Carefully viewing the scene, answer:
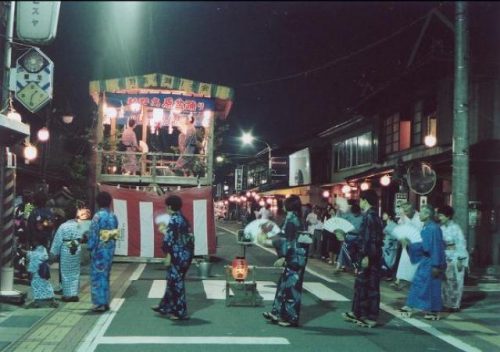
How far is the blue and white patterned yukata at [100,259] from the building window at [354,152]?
66.4ft

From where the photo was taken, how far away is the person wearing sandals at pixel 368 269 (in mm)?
9094

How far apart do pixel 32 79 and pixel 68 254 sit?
341cm

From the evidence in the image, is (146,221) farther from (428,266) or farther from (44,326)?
(428,266)

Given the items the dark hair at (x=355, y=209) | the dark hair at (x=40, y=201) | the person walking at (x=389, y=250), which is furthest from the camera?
the dark hair at (x=355, y=209)

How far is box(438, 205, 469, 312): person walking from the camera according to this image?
10.9 meters

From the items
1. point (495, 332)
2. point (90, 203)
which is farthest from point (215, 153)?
point (495, 332)

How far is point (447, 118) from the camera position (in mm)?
19547

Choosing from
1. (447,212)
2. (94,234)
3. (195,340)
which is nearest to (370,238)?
(447,212)

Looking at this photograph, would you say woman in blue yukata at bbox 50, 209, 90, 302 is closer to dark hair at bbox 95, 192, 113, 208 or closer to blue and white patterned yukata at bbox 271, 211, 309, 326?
dark hair at bbox 95, 192, 113, 208

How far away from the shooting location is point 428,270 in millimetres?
9828

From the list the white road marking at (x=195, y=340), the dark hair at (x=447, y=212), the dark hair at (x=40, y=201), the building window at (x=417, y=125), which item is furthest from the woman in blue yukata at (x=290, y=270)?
the building window at (x=417, y=125)

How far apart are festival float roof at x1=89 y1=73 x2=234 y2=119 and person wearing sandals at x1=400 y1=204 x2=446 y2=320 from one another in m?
10.00

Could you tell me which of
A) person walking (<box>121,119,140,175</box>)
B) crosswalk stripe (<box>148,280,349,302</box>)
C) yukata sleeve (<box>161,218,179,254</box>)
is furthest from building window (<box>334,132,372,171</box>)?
yukata sleeve (<box>161,218,179,254</box>)

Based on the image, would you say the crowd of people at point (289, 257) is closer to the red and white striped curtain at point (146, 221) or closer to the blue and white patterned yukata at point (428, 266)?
the blue and white patterned yukata at point (428, 266)
